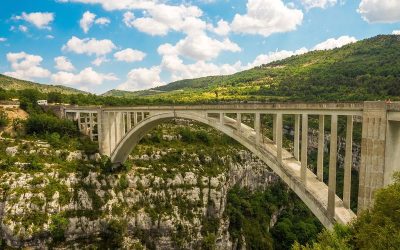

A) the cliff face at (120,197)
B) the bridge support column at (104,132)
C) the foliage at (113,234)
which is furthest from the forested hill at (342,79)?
the foliage at (113,234)

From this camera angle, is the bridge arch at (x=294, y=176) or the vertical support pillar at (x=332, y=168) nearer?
the vertical support pillar at (x=332, y=168)

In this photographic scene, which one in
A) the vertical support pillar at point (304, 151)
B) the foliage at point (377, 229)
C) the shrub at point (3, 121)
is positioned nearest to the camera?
the foliage at point (377, 229)

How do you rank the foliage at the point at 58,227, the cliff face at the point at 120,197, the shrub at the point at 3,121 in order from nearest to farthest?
the foliage at the point at 58,227
the cliff face at the point at 120,197
the shrub at the point at 3,121

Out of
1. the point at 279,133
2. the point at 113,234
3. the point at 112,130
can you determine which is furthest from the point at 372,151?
the point at 112,130

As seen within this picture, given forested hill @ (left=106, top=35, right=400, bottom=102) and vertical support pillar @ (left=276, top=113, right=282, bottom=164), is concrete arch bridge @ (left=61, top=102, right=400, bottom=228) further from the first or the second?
forested hill @ (left=106, top=35, right=400, bottom=102)

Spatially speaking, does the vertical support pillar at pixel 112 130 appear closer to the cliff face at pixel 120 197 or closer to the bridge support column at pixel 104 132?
the bridge support column at pixel 104 132

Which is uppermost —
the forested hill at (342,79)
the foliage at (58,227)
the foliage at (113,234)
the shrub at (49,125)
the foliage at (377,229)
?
the forested hill at (342,79)

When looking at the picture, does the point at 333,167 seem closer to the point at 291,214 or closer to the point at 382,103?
the point at 382,103

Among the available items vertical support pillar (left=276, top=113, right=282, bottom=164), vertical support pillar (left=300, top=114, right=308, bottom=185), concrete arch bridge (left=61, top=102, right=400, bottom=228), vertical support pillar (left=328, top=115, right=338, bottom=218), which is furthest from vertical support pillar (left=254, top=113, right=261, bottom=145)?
vertical support pillar (left=328, top=115, right=338, bottom=218)
